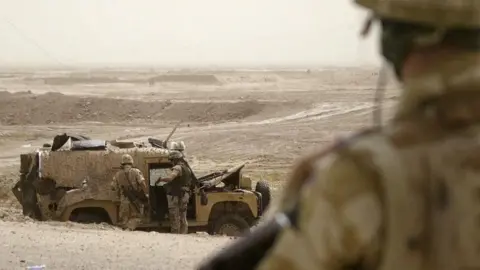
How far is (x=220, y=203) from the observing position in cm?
1420

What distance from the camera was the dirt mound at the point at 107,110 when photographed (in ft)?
131

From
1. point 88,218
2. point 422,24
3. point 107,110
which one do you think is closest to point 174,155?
point 88,218

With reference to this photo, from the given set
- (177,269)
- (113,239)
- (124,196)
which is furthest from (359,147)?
(124,196)

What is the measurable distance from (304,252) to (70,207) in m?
12.5

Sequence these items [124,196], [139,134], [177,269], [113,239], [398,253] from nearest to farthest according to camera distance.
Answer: [398,253] → [177,269] → [113,239] → [124,196] → [139,134]

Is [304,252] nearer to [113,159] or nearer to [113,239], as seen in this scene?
[113,239]

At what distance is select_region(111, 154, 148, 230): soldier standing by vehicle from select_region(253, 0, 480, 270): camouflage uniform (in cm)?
1177

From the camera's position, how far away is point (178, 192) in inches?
540

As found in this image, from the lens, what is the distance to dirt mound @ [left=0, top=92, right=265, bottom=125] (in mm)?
39969

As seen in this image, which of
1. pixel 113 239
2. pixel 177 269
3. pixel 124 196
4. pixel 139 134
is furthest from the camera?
pixel 139 134

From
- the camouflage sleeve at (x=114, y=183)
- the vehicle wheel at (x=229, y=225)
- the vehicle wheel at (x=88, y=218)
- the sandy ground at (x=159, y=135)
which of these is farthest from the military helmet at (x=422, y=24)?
the vehicle wheel at (x=88, y=218)

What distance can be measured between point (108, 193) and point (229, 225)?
191 cm

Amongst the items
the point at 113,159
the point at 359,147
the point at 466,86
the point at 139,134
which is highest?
the point at 466,86

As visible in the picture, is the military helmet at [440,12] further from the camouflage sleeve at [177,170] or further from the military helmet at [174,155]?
the military helmet at [174,155]
